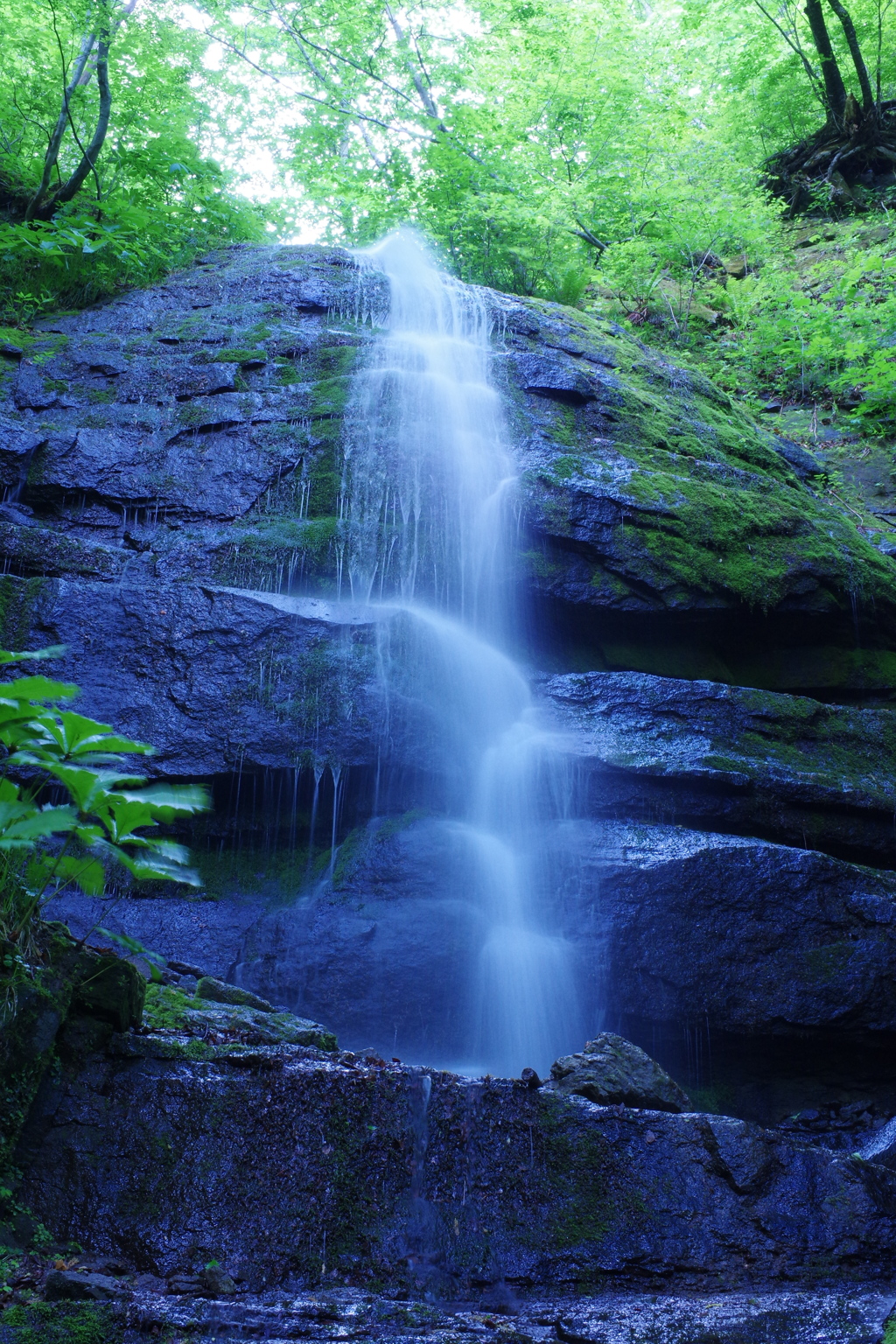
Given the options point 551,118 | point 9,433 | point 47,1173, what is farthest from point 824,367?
point 47,1173

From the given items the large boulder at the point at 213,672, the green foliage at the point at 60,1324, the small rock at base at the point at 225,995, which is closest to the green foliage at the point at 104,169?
the large boulder at the point at 213,672

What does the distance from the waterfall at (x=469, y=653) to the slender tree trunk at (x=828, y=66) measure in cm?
1088

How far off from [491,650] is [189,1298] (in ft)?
15.8

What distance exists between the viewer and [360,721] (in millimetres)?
5824

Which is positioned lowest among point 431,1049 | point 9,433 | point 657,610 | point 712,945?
point 431,1049

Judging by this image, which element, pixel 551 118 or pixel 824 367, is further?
pixel 551 118

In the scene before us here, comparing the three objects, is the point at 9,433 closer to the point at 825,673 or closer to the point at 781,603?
the point at 781,603

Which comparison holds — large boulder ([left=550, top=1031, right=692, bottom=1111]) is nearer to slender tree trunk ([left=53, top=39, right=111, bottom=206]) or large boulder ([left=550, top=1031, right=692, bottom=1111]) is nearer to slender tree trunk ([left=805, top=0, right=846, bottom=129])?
slender tree trunk ([left=53, top=39, right=111, bottom=206])

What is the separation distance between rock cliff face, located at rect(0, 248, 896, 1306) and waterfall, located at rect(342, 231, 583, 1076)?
0.15m

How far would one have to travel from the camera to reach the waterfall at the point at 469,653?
5258mm

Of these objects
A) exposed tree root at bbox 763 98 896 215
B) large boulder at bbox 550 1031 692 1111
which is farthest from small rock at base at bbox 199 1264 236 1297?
exposed tree root at bbox 763 98 896 215

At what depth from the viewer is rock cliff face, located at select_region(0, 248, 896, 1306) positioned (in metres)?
2.97

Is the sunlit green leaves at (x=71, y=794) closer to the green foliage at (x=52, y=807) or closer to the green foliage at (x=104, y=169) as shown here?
the green foliage at (x=52, y=807)

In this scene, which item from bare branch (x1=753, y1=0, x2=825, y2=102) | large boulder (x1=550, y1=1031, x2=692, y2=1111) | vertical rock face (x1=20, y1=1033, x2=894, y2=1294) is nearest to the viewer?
vertical rock face (x1=20, y1=1033, x2=894, y2=1294)
